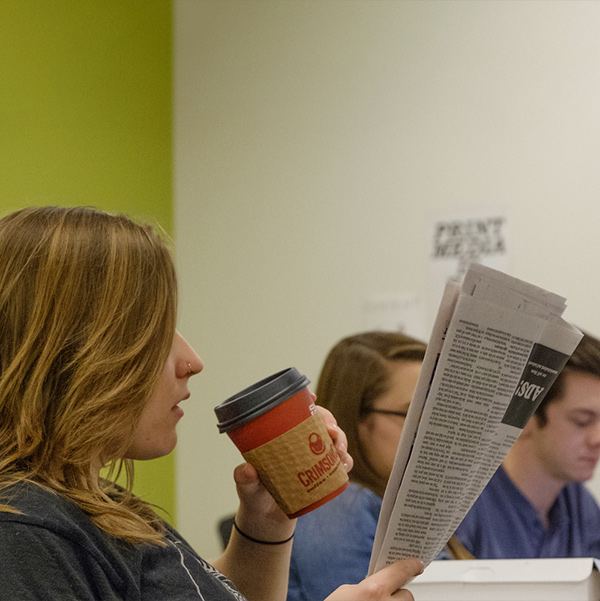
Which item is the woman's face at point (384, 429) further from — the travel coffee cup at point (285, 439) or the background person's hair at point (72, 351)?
the background person's hair at point (72, 351)

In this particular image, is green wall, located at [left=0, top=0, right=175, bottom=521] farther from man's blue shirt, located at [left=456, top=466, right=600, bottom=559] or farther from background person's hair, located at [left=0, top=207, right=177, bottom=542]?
background person's hair, located at [left=0, top=207, right=177, bottom=542]

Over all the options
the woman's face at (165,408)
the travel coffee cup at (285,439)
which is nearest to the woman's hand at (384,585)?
the travel coffee cup at (285,439)

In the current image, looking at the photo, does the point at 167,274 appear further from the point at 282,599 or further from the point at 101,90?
the point at 101,90

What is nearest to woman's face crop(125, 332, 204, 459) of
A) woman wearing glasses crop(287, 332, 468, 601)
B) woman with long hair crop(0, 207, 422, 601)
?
woman with long hair crop(0, 207, 422, 601)

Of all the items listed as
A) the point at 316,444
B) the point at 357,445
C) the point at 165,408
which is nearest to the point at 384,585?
the point at 316,444

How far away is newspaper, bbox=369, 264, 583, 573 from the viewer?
2.06ft

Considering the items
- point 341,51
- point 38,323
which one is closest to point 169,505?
point 341,51

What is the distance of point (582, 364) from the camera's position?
1.49 metres

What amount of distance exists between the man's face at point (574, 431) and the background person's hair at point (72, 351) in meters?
1.05

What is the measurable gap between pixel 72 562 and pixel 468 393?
37 centimetres

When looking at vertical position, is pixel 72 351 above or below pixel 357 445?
above

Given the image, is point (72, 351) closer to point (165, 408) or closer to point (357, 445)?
point (165, 408)

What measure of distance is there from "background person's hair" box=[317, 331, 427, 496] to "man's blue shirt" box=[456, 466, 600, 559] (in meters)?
0.22

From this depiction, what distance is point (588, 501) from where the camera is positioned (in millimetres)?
1473
